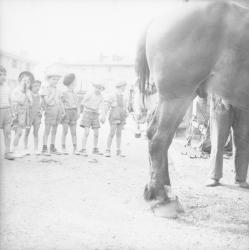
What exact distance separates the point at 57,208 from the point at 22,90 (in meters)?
3.97

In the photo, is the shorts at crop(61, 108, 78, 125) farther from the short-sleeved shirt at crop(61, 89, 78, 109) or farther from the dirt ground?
the dirt ground

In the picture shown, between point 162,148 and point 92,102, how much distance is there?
13.1 feet

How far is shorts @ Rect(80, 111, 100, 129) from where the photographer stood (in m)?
7.10

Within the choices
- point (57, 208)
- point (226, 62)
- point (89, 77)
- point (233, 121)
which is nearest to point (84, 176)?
point (57, 208)

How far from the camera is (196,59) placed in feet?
10.4

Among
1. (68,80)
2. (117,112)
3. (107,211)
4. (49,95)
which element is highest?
(68,80)

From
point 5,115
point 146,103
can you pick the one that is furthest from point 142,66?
point 5,115

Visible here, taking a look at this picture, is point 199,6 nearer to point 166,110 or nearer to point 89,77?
point 166,110

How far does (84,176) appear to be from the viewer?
4.84 metres

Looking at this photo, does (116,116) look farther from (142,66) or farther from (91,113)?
(142,66)

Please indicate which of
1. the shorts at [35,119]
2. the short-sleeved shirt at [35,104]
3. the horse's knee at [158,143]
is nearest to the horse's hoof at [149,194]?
the horse's knee at [158,143]

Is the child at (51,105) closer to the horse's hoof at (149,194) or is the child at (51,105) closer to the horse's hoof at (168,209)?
the horse's hoof at (149,194)

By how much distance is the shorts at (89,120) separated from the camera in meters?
7.10

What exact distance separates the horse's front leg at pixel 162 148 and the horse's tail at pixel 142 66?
0.60m
